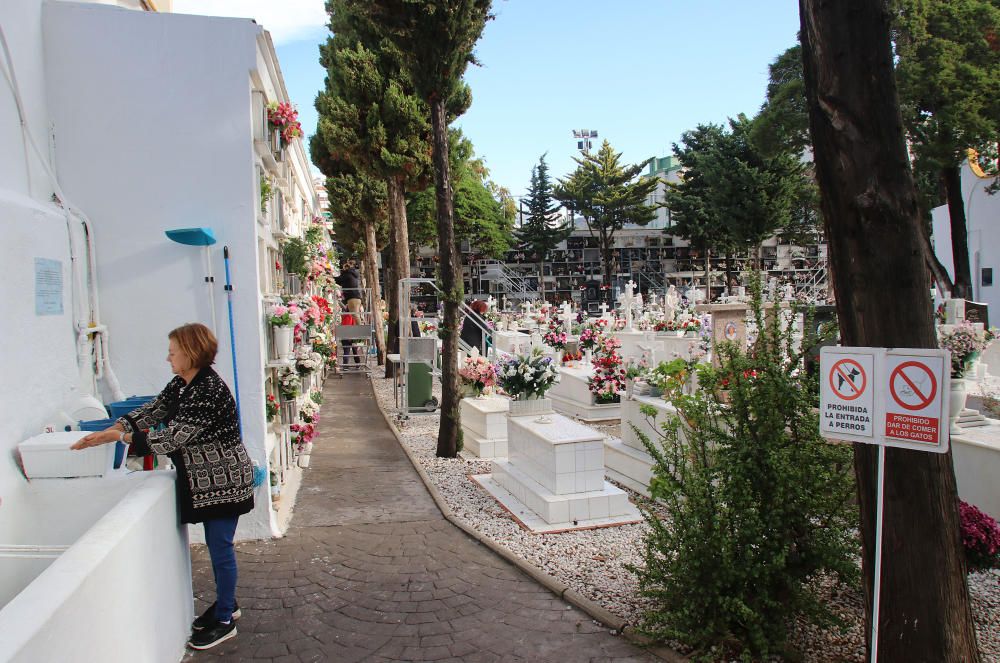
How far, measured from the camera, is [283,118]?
6.75 metres

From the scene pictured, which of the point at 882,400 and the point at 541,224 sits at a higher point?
the point at 541,224

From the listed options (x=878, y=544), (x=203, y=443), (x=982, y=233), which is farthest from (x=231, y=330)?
(x=982, y=233)

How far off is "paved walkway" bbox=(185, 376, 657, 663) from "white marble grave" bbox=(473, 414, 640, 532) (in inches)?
33.5

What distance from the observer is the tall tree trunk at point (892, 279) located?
3.12 metres

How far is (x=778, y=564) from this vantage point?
356cm

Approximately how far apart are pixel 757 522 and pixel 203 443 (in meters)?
3.04

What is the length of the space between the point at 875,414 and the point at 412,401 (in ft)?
32.9

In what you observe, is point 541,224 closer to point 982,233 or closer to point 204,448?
point 982,233

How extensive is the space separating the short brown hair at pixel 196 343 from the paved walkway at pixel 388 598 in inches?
64.7

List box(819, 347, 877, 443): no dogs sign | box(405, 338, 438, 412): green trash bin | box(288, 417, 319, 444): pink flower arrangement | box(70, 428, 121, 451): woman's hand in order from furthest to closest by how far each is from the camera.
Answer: box(405, 338, 438, 412): green trash bin < box(288, 417, 319, 444): pink flower arrangement < box(70, 428, 121, 451): woman's hand < box(819, 347, 877, 443): no dogs sign

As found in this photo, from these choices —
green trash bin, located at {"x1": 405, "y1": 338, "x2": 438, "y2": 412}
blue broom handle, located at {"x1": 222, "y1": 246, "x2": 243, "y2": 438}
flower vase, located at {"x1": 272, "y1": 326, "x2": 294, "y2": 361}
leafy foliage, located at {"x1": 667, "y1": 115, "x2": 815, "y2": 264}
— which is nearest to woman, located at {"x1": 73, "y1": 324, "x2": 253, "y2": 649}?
blue broom handle, located at {"x1": 222, "y1": 246, "x2": 243, "y2": 438}

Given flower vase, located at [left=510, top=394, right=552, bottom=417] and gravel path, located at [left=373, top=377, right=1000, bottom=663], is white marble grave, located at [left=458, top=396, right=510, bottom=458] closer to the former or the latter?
gravel path, located at [left=373, top=377, right=1000, bottom=663]

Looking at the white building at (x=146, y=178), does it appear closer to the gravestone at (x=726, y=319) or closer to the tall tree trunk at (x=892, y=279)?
the tall tree trunk at (x=892, y=279)

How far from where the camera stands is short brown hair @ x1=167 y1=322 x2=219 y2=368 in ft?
12.6
